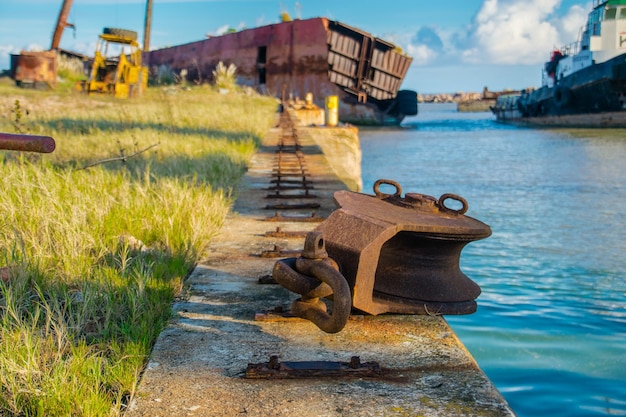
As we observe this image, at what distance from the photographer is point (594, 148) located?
22.9 meters

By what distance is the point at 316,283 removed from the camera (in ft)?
8.21

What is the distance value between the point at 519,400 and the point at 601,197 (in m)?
8.99

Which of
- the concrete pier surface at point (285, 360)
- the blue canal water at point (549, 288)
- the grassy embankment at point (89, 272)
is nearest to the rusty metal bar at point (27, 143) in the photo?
→ the grassy embankment at point (89, 272)

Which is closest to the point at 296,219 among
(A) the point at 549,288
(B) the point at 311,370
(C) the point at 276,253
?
(C) the point at 276,253

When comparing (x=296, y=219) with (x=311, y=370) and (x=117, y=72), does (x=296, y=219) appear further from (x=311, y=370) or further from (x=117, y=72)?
(x=117, y=72)

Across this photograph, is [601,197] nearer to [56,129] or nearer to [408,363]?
[56,129]

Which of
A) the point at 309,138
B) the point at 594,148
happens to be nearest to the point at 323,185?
the point at 309,138

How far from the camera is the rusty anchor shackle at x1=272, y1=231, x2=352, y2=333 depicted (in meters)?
2.36

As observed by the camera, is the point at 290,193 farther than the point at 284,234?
Yes

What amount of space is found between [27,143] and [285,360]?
108cm

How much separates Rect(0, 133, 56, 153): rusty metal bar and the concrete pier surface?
779 mm

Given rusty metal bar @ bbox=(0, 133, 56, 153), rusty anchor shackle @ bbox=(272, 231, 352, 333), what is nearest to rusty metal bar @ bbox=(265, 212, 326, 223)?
rusty anchor shackle @ bbox=(272, 231, 352, 333)

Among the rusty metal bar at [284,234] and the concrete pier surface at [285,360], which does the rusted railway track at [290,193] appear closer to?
the rusty metal bar at [284,234]

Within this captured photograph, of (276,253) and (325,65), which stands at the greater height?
(325,65)
